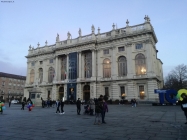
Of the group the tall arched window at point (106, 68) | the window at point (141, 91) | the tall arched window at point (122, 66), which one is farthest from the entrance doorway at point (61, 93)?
the window at point (141, 91)

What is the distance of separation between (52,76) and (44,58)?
7.27 metres

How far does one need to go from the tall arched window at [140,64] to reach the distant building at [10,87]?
2642 inches

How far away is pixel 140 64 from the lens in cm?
3797

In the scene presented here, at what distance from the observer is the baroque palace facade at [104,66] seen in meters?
37.0

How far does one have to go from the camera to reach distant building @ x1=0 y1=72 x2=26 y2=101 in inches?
3143

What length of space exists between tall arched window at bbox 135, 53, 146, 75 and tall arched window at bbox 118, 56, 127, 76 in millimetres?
2978

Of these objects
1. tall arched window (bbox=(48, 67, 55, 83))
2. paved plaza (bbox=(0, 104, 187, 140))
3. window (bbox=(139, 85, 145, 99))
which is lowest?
paved plaza (bbox=(0, 104, 187, 140))

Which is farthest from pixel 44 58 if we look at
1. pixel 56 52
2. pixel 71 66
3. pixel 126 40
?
pixel 126 40

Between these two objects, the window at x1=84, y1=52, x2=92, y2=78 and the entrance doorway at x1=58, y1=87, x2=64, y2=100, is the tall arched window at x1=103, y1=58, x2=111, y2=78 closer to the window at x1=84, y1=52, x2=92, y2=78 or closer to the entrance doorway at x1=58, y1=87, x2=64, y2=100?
the window at x1=84, y1=52, x2=92, y2=78

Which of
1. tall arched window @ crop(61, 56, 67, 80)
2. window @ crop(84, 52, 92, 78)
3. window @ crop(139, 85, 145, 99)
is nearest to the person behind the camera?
window @ crop(139, 85, 145, 99)

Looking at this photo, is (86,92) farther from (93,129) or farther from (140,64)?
(93,129)

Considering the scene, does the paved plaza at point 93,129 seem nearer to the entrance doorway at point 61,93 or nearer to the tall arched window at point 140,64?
the tall arched window at point 140,64

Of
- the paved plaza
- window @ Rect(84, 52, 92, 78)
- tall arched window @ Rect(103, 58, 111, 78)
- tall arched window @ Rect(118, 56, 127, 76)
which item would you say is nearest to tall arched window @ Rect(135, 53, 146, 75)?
tall arched window @ Rect(118, 56, 127, 76)

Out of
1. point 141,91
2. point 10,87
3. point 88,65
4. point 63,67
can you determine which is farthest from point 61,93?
point 10,87
